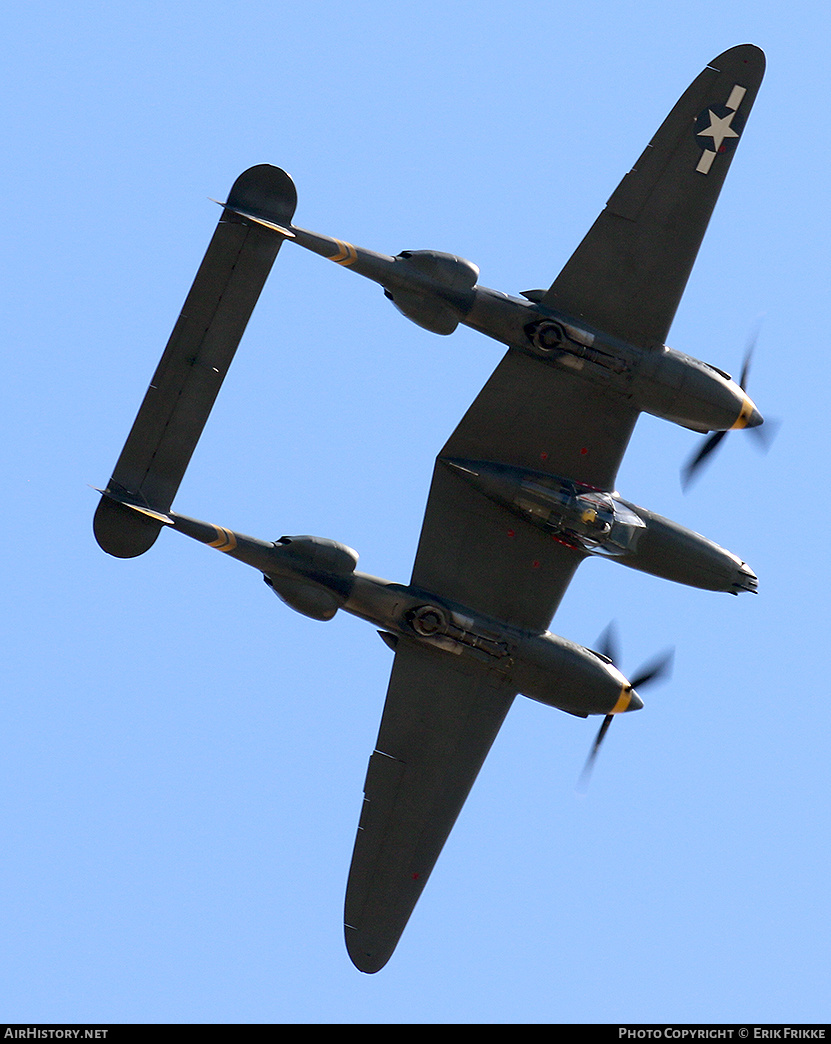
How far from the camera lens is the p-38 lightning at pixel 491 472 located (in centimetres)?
2975

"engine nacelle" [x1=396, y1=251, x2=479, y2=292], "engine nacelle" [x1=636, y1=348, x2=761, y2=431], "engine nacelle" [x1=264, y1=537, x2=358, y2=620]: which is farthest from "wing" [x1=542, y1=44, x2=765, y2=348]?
"engine nacelle" [x1=264, y1=537, x2=358, y2=620]

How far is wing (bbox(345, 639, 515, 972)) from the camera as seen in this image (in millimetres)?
33375

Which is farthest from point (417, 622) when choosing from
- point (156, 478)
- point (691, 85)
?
point (691, 85)

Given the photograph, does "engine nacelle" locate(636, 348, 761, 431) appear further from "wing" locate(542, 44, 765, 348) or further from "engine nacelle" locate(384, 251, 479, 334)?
"engine nacelle" locate(384, 251, 479, 334)

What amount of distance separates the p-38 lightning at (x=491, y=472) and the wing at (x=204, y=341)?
4 cm

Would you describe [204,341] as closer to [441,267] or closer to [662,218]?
[441,267]

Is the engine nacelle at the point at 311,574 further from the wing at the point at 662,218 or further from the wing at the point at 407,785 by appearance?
the wing at the point at 662,218

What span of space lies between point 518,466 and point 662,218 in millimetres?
6045

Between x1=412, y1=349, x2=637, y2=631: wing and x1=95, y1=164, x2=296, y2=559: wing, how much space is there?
18.8 feet

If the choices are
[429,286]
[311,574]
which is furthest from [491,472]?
[311,574]

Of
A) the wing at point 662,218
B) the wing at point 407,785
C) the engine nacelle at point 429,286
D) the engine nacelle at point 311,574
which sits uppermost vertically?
the wing at point 662,218

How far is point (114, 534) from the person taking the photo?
30312 millimetres

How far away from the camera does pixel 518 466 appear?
32.8 m

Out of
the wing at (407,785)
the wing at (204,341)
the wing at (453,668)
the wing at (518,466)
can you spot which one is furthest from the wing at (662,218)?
the wing at (407,785)
